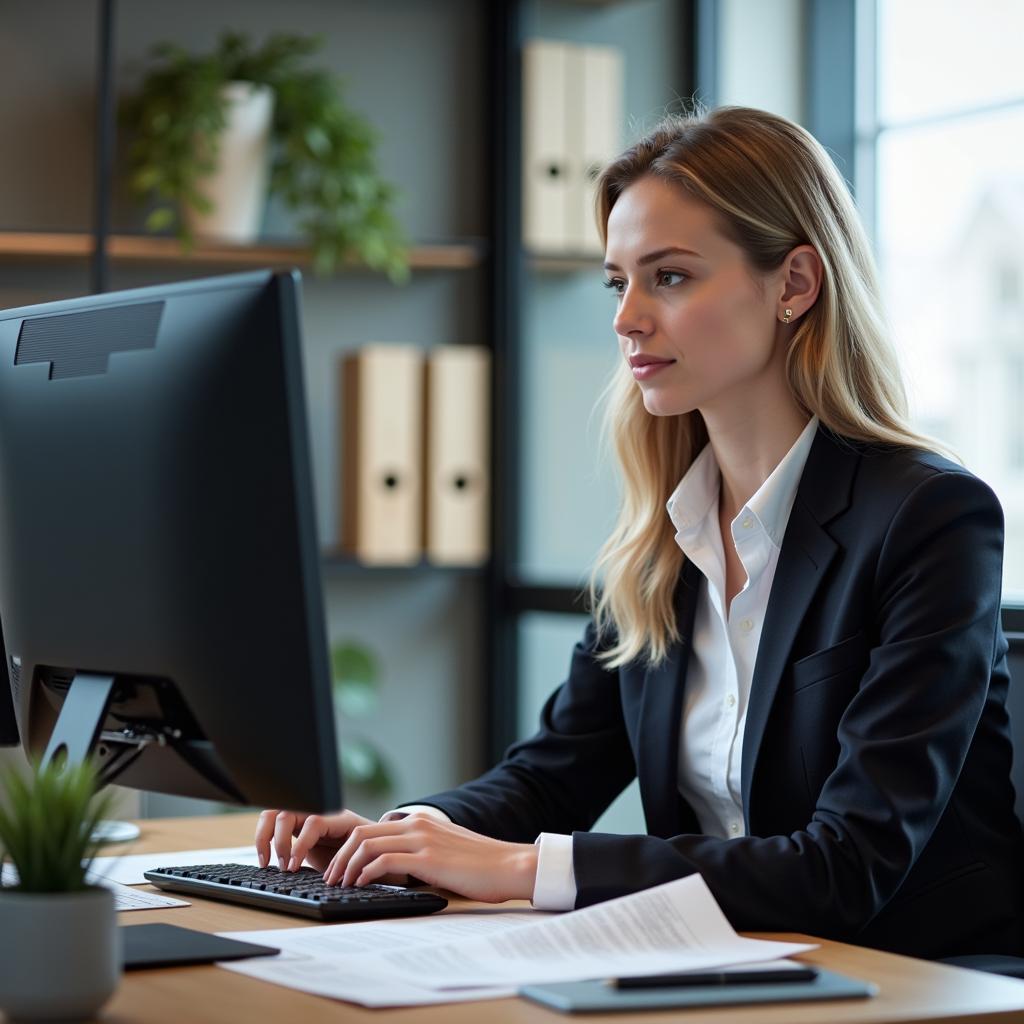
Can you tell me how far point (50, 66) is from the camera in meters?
3.52

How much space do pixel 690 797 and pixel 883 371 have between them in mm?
547

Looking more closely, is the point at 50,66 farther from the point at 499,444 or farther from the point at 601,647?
the point at 601,647

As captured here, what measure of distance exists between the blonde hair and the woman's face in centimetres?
2

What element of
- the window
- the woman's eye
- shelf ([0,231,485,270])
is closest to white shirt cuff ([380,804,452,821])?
the woman's eye

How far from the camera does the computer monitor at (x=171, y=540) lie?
43.4 inches

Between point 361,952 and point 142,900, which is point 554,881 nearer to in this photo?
point 361,952

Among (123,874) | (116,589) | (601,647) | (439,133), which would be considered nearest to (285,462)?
(116,589)

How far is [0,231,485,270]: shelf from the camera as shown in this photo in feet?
11.1

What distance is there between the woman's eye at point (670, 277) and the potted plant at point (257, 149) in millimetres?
1752

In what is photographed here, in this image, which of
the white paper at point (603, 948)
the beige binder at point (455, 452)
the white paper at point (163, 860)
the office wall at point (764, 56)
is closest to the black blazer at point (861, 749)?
the white paper at point (603, 948)

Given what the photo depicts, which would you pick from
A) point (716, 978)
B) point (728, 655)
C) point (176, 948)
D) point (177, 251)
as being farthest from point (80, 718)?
point (177, 251)

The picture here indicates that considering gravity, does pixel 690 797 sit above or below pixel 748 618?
below

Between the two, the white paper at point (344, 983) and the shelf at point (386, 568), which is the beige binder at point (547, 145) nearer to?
the shelf at point (386, 568)

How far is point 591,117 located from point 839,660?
7.62ft
